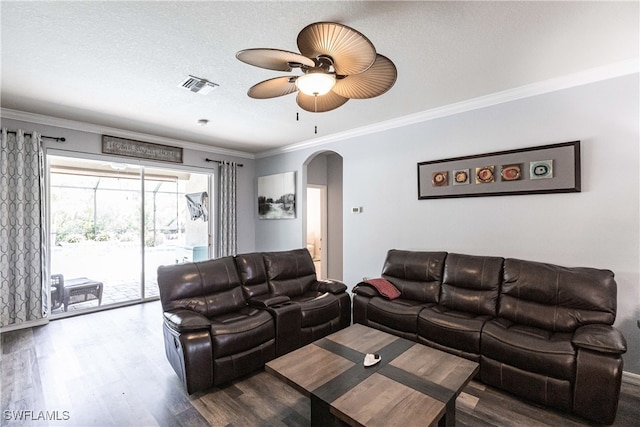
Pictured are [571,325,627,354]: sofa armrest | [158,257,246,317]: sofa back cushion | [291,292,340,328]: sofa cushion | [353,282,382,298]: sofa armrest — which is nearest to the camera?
[571,325,627,354]: sofa armrest

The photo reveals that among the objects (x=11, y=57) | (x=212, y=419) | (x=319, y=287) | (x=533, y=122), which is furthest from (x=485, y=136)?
(x=11, y=57)

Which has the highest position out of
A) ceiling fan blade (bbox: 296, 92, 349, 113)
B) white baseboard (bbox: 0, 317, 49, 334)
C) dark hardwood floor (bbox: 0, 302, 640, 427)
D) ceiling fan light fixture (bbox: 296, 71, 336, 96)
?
ceiling fan blade (bbox: 296, 92, 349, 113)

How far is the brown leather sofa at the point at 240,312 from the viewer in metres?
Answer: 2.39

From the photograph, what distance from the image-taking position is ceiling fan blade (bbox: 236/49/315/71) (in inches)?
64.9

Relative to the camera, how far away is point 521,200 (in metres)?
3.15

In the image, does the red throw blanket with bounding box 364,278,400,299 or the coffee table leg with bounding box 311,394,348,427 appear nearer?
the coffee table leg with bounding box 311,394,348,427

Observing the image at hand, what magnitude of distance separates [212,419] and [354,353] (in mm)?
1109

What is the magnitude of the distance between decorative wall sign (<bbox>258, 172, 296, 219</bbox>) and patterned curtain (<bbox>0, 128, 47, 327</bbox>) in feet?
11.1

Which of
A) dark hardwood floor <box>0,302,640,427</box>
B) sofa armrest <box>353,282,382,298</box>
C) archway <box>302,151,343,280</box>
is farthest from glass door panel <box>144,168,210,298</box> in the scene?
sofa armrest <box>353,282,382,298</box>

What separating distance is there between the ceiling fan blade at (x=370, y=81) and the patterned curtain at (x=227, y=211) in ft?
13.7

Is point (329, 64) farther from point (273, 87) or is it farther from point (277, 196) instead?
point (277, 196)

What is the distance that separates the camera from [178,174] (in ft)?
18.0

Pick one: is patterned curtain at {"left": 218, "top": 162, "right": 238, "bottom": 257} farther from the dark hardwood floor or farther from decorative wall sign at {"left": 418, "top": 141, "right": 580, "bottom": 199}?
decorative wall sign at {"left": 418, "top": 141, "right": 580, "bottom": 199}

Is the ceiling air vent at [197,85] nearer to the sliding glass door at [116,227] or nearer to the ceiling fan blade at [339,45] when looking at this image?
the ceiling fan blade at [339,45]
